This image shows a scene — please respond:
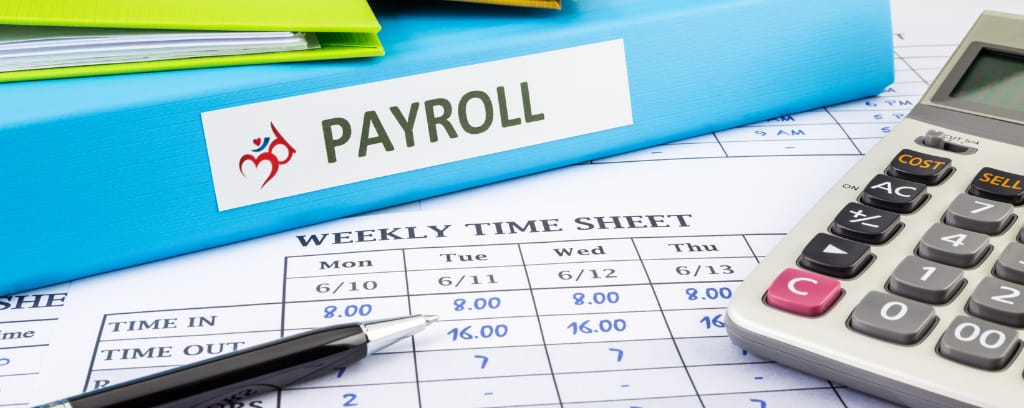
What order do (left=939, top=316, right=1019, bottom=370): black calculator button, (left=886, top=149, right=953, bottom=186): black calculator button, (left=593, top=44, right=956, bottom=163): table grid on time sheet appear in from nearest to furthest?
(left=939, top=316, right=1019, bottom=370): black calculator button
(left=886, top=149, right=953, bottom=186): black calculator button
(left=593, top=44, right=956, bottom=163): table grid on time sheet

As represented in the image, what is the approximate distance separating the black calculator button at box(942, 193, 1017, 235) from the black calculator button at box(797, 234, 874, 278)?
5cm

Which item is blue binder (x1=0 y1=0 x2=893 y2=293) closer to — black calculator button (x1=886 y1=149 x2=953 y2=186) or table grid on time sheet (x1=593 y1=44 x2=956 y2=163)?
table grid on time sheet (x1=593 y1=44 x2=956 y2=163)

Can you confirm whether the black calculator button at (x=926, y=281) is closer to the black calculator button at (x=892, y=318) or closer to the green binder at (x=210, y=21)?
the black calculator button at (x=892, y=318)

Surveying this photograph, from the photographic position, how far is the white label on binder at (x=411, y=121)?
0.50 m

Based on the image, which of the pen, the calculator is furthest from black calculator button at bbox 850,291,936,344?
the pen

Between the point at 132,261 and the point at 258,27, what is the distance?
0.12m

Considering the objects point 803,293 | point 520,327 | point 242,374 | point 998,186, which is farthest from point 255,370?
point 998,186

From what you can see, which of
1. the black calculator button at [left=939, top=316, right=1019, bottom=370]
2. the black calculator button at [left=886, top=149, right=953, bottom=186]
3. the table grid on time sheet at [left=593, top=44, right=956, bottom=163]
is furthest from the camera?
the table grid on time sheet at [left=593, top=44, right=956, bottom=163]

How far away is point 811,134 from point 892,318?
0.24 metres

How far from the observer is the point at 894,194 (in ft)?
1.54

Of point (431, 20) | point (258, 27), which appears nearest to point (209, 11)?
point (258, 27)

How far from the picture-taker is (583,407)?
0.39 m

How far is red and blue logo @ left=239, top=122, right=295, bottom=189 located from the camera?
0.49m

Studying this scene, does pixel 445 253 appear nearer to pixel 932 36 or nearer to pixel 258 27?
pixel 258 27
